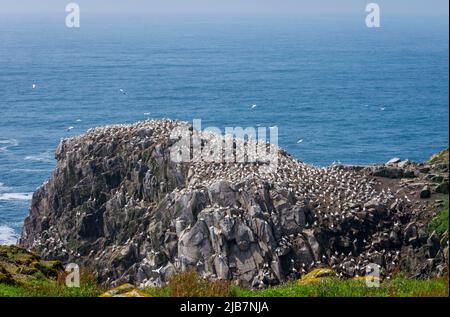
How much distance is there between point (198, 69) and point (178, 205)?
151m

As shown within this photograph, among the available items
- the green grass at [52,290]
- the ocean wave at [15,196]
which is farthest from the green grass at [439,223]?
the ocean wave at [15,196]

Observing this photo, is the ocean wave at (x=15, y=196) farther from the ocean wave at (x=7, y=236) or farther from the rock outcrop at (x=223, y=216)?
the rock outcrop at (x=223, y=216)

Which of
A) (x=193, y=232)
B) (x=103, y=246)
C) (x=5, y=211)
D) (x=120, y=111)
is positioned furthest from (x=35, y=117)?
(x=193, y=232)

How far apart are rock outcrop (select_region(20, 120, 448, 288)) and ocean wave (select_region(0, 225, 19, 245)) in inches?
376

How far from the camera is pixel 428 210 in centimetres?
4709

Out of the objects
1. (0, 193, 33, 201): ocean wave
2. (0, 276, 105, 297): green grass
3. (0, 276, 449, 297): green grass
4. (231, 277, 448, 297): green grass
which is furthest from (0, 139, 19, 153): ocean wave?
(231, 277, 448, 297): green grass

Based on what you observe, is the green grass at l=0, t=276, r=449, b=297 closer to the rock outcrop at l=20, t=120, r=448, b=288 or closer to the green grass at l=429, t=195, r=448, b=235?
the rock outcrop at l=20, t=120, r=448, b=288

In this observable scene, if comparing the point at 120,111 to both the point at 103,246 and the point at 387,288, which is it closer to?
the point at 103,246

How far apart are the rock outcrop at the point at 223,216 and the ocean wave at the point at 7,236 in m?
9.56

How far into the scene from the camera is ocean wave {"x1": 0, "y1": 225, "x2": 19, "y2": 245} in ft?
232

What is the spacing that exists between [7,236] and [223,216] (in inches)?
1292

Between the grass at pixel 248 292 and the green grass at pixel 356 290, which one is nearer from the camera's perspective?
the grass at pixel 248 292

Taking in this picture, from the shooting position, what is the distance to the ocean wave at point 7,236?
232ft
